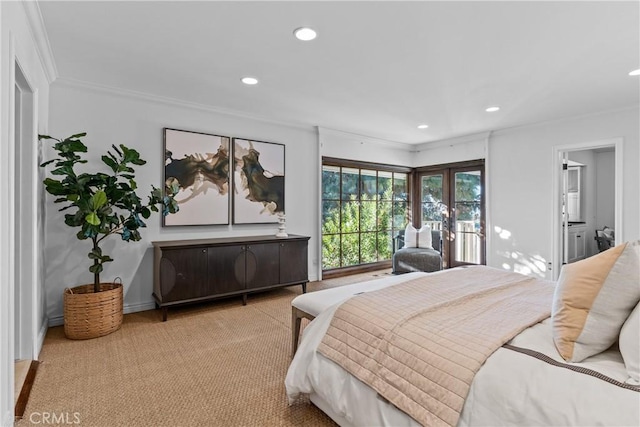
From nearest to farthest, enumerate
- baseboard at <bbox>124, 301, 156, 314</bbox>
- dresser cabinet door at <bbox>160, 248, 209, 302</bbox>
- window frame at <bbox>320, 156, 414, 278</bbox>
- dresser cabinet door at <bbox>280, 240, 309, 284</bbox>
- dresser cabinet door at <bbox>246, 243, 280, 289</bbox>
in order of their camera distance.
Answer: dresser cabinet door at <bbox>160, 248, 209, 302</bbox> → baseboard at <bbox>124, 301, 156, 314</bbox> → dresser cabinet door at <bbox>246, 243, 280, 289</bbox> → dresser cabinet door at <bbox>280, 240, 309, 284</bbox> → window frame at <bbox>320, 156, 414, 278</bbox>

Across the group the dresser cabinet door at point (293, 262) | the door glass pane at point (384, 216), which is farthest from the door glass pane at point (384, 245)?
the dresser cabinet door at point (293, 262)

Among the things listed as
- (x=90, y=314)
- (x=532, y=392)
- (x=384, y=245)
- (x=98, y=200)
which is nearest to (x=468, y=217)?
(x=384, y=245)

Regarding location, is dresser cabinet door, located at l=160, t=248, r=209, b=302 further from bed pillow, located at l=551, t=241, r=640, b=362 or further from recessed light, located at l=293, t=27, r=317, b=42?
bed pillow, located at l=551, t=241, r=640, b=362

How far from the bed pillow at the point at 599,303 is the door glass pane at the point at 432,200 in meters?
4.94

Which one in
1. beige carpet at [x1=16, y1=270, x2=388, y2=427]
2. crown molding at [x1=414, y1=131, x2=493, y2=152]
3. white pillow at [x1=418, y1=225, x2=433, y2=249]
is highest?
crown molding at [x1=414, y1=131, x2=493, y2=152]

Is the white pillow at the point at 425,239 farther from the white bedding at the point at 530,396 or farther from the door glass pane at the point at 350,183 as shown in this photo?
the white bedding at the point at 530,396

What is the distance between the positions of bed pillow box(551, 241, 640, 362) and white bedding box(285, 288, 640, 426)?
0.06 meters

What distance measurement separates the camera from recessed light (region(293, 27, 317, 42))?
Answer: 231 cm

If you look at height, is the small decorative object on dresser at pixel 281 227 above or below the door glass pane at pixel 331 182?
below

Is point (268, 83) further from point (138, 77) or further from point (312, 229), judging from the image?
point (312, 229)

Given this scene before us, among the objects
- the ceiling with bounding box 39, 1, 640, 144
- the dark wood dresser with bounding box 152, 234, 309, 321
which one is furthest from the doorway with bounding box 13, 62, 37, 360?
the dark wood dresser with bounding box 152, 234, 309, 321

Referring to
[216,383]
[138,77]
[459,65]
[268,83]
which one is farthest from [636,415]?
[138,77]

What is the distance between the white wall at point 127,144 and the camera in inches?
127

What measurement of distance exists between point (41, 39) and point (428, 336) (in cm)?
328
